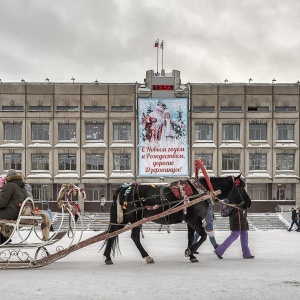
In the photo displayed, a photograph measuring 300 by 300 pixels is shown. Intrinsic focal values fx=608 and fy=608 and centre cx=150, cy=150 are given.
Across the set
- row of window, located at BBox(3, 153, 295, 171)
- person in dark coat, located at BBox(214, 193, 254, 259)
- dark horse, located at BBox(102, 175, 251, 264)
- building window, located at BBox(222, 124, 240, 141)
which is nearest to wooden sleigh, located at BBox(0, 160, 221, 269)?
dark horse, located at BBox(102, 175, 251, 264)

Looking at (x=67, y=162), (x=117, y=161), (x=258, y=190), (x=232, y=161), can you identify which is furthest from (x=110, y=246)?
(x=258, y=190)

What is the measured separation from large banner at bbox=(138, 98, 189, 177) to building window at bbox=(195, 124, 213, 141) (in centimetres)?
155

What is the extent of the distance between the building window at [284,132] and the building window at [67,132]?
Answer: 19151mm

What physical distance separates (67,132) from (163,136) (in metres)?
9.11

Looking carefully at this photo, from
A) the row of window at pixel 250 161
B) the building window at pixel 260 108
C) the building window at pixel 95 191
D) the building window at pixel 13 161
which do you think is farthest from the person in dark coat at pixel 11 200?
the building window at pixel 260 108

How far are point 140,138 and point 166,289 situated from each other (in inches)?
1850

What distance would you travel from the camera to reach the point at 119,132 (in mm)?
56875

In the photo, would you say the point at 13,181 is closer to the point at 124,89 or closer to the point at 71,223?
the point at 71,223

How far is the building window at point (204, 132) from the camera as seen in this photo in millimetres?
56906

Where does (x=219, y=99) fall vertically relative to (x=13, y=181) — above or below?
above

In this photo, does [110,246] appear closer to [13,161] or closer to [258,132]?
[13,161]

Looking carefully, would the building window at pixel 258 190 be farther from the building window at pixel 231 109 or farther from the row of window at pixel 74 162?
the row of window at pixel 74 162

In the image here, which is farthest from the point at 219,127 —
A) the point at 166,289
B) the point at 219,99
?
the point at 166,289

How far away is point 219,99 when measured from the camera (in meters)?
56.5
